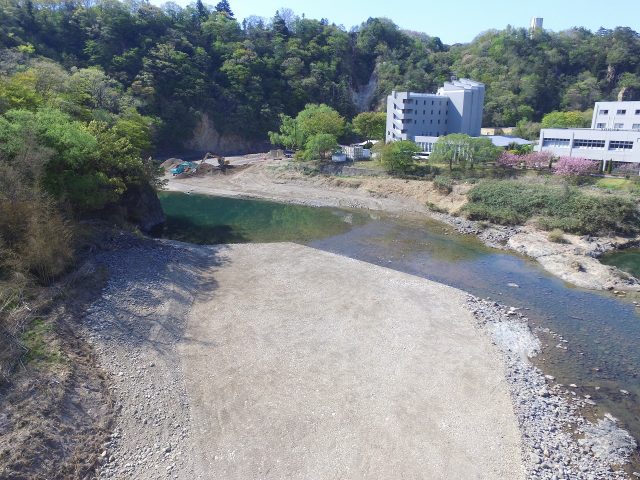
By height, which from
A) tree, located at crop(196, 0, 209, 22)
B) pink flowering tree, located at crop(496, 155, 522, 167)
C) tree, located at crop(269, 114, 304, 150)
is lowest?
pink flowering tree, located at crop(496, 155, 522, 167)

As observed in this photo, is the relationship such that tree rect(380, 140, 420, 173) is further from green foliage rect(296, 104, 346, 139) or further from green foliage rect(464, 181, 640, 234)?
green foliage rect(296, 104, 346, 139)

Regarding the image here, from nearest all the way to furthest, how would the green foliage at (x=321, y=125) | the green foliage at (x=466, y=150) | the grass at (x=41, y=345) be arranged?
the grass at (x=41, y=345) → the green foliage at (x=466, y=150) → the green foliage at (x=321, y=125)

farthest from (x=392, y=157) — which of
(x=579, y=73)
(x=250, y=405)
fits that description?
(x=579, y=73)

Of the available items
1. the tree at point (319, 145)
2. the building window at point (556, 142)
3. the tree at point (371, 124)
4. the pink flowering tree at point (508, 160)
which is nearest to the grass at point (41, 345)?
the tree at point (319, 145)

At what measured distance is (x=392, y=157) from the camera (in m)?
51.6

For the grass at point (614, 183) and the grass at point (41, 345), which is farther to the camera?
the grass at point (614, 183)

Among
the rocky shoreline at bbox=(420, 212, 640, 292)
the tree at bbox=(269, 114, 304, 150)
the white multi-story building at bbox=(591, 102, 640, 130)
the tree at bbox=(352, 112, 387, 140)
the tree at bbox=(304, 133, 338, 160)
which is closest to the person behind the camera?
the rocky shoreline at bbox=(420, 212, 640, 292)

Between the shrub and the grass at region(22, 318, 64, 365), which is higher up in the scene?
the shrub

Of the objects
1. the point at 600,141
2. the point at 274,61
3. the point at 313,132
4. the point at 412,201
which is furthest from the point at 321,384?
the point at 274,61

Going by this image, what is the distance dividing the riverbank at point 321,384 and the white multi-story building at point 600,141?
34158mm

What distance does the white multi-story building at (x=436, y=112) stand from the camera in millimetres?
64625

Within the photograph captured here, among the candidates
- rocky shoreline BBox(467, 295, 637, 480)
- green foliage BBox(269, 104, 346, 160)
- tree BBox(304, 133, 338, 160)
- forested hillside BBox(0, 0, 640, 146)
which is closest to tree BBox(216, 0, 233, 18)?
forested hillside BBox(0, 0, 640, 146)

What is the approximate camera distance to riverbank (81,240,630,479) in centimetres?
1207

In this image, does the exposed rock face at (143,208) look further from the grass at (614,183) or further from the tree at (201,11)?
the tree at (201,11)
